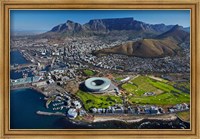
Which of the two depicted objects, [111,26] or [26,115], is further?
[111,26]

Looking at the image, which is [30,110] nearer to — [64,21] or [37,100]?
[37,100]

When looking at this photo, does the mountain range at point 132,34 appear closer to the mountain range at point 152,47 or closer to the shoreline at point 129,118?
the mountain range at point 152,47

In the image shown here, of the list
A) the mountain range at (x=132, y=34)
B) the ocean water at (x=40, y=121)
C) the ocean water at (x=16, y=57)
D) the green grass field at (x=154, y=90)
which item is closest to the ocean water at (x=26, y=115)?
the ocean water at (x=40, y=121)

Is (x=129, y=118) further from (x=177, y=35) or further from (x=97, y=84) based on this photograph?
(x=177, y=35)

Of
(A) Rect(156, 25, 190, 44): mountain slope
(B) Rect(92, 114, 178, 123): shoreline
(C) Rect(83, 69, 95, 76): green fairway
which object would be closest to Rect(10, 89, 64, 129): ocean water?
(B) Rect(92, 114, 178, 123): shoreline

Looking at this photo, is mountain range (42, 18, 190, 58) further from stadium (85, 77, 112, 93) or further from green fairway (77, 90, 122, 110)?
green fairway (77, 90, 122, 110)

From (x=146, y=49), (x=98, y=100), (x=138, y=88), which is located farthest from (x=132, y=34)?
(x=98, y=100)

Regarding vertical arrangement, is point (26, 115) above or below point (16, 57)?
below
